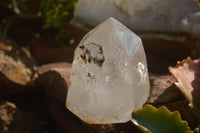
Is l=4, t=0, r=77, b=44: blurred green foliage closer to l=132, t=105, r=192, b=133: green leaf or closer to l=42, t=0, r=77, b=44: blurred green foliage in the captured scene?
l=42, t=0, r=77, b=44: blurred green foliage

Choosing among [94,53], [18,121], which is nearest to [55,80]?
[18,121]

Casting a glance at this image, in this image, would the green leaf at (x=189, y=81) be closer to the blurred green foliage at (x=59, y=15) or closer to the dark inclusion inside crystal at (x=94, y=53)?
the dark inclusion inside crystal at (x=94, y=53)

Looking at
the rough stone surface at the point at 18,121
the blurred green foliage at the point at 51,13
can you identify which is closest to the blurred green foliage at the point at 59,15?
the blurred green foliage at the point at 51,13

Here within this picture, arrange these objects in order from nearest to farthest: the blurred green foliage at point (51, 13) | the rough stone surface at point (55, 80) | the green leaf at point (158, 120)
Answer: the green leaf at point (158, 120), the rough stone surface at point (55, 80), the blurred green foliage at point (51, 13)

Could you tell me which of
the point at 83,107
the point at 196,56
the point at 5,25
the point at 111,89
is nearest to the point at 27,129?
the point at 83,107

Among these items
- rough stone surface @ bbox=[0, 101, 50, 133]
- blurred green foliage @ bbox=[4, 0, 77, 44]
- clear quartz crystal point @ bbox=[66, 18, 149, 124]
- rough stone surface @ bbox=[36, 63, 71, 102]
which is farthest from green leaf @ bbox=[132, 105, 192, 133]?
blurred green foliage @ bbox=[4, 0, 77, 44]

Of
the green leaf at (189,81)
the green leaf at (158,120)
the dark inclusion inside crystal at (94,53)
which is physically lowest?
the green leaf at (158,120)

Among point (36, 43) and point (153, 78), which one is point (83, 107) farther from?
point (36, 43)
